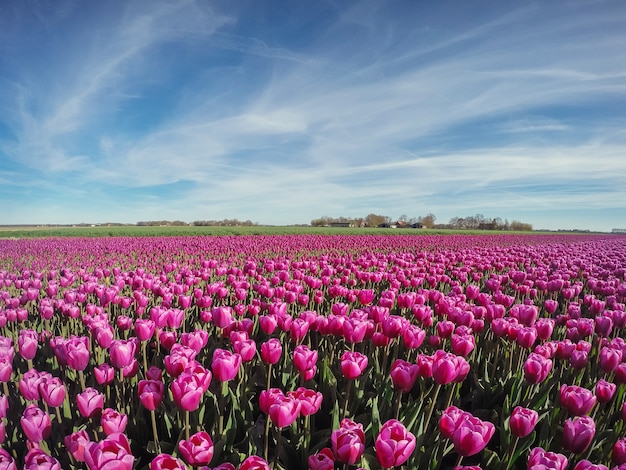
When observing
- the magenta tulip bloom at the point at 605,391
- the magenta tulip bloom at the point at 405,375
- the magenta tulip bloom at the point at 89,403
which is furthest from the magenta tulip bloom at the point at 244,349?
the magenta tulip bloom at the point at 605,391

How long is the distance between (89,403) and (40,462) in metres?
0.57

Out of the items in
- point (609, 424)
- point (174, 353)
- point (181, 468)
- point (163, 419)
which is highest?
point (174, 353)

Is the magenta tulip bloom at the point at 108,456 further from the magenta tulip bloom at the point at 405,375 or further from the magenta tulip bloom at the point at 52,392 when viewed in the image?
the magenta tulip bloom at the point at 405,375

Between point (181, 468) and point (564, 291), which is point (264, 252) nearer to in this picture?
point (564, 291)

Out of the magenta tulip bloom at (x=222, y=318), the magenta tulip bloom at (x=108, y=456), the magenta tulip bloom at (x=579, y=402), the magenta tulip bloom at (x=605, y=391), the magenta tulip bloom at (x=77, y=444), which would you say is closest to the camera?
the magenta tulip bloom at (x=108, y=456)

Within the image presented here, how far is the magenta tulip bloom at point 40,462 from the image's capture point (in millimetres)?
1591

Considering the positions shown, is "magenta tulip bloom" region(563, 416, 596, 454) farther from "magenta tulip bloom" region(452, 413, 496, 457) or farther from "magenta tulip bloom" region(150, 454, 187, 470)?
"magenta tulip bloom" region(150, 454, 187, 470)

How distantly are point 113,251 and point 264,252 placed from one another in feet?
17.9

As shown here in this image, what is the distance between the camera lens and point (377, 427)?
2.56m

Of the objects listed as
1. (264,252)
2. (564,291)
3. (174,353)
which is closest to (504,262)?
(564,291)

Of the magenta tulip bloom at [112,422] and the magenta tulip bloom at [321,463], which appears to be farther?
the magenta tulip bloom at [112,422]

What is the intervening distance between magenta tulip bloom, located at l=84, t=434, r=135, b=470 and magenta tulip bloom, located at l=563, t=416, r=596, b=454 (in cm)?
215

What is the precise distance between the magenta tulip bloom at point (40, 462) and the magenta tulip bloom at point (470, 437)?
174 cm

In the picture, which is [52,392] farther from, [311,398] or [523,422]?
[523,422]
